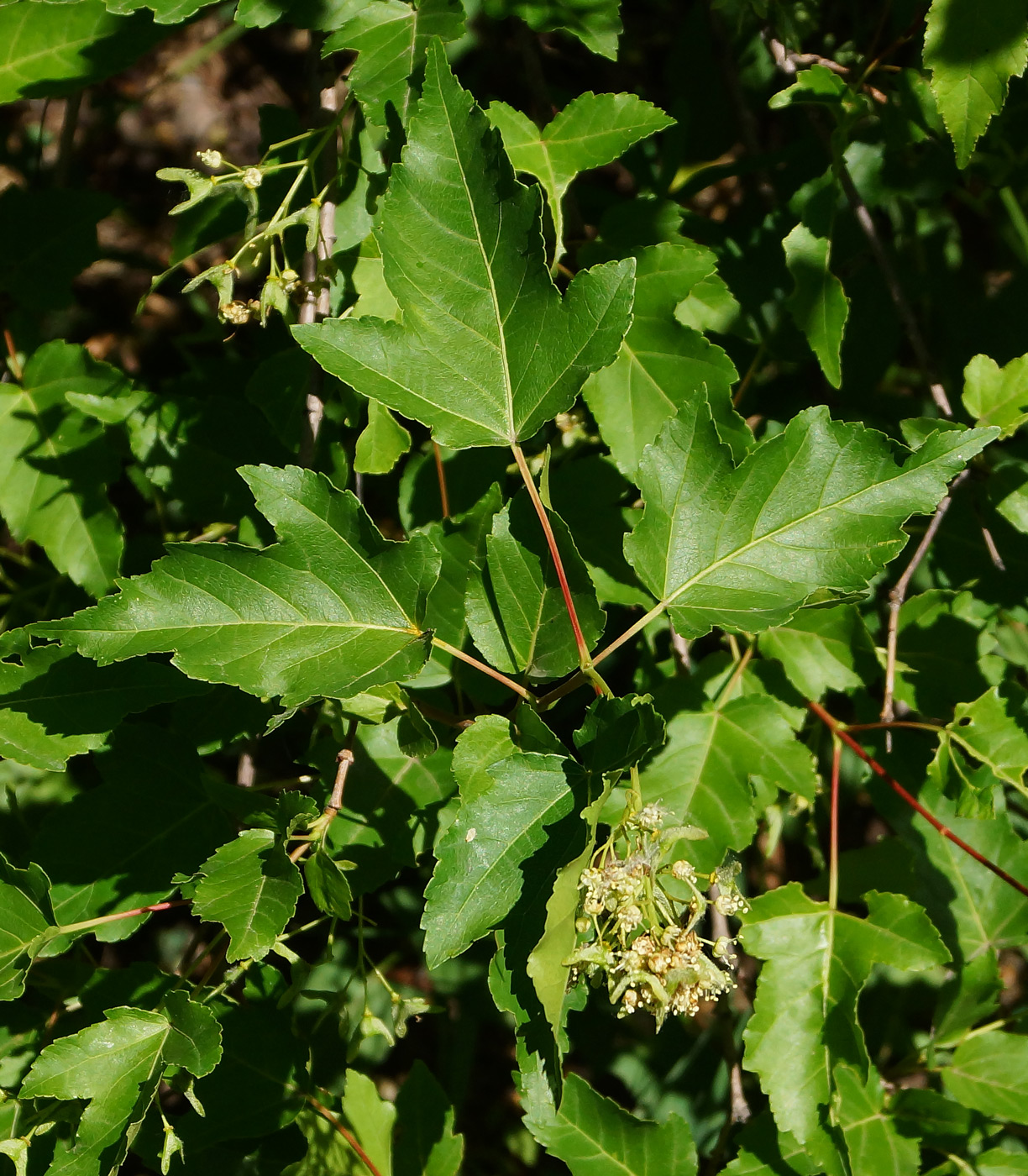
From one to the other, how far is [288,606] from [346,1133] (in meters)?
1.26

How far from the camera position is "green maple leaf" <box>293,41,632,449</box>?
1.45 m

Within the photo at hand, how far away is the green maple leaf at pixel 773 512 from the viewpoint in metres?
1.51

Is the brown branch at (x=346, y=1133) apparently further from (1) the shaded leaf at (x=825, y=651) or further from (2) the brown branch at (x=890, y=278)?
(2) the brown branch at (x=890, y=278)

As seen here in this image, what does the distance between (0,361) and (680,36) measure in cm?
188

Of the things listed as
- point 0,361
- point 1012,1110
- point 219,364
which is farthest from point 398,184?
point 1012,1110

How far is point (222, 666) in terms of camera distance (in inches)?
57.1

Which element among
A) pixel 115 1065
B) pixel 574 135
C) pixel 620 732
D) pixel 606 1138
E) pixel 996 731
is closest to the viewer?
pixel 620 732

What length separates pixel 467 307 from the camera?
5.08 ft

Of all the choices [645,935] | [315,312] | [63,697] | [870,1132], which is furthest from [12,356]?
[870,1132]

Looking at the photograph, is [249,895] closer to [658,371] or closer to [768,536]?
[768,536]

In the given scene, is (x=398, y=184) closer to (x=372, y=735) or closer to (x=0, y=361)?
(x=372, y=735)

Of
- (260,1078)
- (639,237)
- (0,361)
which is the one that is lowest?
(260,1078)

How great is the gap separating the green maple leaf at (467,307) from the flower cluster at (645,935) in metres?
0.68

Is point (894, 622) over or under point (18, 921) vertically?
under
